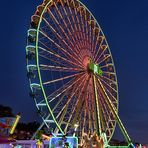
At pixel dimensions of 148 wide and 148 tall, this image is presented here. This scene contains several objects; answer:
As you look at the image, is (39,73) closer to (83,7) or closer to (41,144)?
(41,144)

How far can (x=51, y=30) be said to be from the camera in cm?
2631

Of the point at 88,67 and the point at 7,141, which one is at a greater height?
the point at 88,67

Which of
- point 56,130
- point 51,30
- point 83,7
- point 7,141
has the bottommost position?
point 7,141

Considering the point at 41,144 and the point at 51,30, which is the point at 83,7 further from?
the point at 41,144

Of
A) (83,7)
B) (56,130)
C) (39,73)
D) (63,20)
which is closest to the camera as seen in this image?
(39,73)

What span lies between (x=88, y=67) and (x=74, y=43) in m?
2.22

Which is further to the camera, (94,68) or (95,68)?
(95,68)

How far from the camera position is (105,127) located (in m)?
31.9

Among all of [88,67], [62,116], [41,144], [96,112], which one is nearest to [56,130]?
[62,116]

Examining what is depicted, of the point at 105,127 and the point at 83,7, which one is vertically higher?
the point at 83,7

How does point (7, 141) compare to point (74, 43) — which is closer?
point (7, 141)

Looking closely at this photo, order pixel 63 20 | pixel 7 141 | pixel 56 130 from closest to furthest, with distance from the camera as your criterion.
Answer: pixel 7 141 → pixel 56 130 → pixel 63 20

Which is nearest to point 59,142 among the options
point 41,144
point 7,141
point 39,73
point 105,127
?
point 41,144

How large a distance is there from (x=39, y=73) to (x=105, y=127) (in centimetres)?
1091
